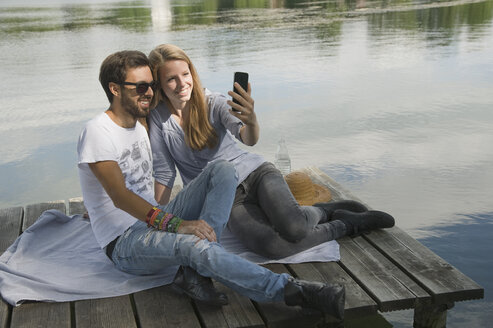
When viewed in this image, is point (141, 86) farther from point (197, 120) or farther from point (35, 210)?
point (35, 210)

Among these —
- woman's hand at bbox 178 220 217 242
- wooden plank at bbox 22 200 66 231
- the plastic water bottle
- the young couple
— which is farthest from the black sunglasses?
the plastic water bottle

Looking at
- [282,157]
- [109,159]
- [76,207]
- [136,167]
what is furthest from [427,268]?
[76,207]

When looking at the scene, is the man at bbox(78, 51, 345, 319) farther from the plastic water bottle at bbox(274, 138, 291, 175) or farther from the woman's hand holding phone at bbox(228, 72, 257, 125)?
the plastic water bottle at bbox(274, 138, 291, 175)

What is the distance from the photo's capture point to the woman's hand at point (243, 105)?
146 inches

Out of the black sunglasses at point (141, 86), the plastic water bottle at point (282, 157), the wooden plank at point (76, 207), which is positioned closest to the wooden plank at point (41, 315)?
the black sunglasses at point (141, 86)

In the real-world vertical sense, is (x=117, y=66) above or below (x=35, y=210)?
above

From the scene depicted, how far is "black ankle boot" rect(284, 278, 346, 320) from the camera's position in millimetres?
3102

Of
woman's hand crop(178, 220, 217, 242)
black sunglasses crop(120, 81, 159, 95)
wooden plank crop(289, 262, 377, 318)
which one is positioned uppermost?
black sunglasses crop(120, 81, 159, 95)

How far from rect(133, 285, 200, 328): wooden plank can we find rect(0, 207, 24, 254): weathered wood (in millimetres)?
1431

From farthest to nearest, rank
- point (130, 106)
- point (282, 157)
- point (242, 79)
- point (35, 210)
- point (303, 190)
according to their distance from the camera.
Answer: point (282, 157)
point (35, 210)
point (303, 190)
point (242, 79)
point (130, 106)

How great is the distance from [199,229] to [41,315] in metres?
1.04

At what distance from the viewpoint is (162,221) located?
3.38 metres

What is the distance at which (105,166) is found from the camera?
3.34 meters

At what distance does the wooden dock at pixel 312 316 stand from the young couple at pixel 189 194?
0.40 feet
